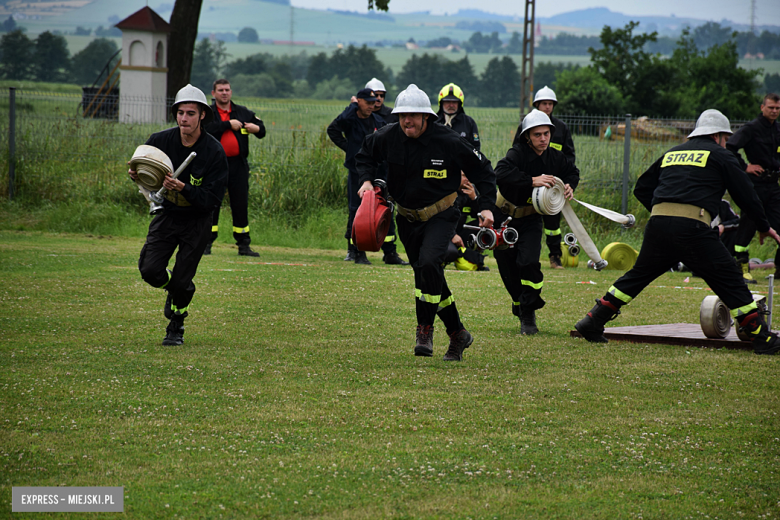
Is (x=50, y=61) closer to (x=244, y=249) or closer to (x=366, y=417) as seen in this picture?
(x=244, y=249)

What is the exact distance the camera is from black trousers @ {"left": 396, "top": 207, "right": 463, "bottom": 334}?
6.50 m

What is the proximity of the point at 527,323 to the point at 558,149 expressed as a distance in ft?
11.1

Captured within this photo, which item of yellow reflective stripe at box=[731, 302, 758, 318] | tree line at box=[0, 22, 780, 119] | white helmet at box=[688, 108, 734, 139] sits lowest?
yellow reflective stripe at box=[731, 302, 758, 318]

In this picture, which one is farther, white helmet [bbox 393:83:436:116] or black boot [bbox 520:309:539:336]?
black boot [bbox 520:309:539:336]

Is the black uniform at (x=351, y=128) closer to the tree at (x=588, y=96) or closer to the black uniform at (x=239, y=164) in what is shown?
the black uniform at (x=239, y=164)

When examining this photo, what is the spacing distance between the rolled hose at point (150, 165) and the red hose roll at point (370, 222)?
163 centimetres

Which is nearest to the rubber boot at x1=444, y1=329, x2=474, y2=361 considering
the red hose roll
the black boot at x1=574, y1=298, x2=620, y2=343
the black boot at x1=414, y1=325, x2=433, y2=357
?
the black boot at x1=414, y1=325, x2=433, y2=357

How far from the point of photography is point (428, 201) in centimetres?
666

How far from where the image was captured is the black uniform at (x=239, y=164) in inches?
484

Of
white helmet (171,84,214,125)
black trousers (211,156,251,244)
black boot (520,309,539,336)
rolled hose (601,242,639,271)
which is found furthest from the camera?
rolled hose (601,242,639,271)

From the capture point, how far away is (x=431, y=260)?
6.46 meters

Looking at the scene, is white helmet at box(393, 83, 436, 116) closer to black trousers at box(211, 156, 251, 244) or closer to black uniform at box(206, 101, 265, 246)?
black uniform at box(206, 101, 265, 246)

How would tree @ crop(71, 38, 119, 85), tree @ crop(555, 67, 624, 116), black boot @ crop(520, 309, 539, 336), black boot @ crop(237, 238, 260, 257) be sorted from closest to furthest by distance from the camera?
Answer: black boot @ crop(520, 309, 539, 336)
black boot @ crop(237, 238, 260, 257)
tree @ crop(555, 67, 624, 116)
tree @ crop(71, 38, 119, 85)

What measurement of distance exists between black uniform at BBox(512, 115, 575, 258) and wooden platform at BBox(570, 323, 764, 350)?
2.86 metres
